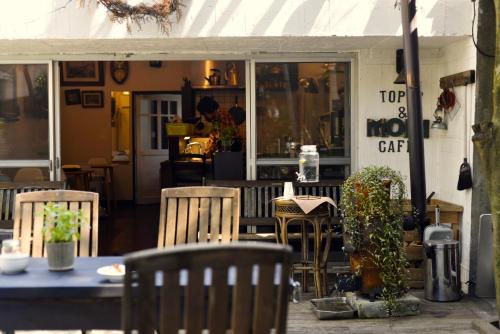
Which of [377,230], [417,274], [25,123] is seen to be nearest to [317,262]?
[377,230]

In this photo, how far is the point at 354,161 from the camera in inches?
277

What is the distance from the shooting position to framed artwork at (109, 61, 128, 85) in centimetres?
1164

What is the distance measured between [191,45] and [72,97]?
19.1 feet

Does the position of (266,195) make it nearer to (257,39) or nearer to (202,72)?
(257,39)

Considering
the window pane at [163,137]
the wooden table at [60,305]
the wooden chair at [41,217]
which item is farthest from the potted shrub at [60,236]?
the window pane at [163,137]

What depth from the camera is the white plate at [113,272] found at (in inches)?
122

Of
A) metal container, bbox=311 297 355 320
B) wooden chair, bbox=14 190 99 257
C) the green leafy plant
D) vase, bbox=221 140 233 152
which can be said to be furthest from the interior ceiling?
the green leafy plant

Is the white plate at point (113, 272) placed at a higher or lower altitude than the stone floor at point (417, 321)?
higher

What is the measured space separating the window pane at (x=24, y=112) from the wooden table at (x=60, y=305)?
14.0ft

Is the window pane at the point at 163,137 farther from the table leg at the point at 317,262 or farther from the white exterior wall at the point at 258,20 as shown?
the table leg at the point at 317,262

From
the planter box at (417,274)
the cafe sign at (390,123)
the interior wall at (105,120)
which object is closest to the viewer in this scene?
the planter box at (417,274)

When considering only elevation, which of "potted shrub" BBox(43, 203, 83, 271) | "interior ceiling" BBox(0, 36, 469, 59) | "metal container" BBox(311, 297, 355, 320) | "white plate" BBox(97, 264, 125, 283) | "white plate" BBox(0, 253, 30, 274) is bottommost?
"metal container" BBox(311, 297, 355, 320)

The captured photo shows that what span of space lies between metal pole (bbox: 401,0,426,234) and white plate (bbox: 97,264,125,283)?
111 inches

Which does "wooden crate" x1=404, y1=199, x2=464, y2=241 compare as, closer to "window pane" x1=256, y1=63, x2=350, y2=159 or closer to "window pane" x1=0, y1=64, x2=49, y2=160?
"window pane" x1=256, y1=63, x2=350, y2=159
